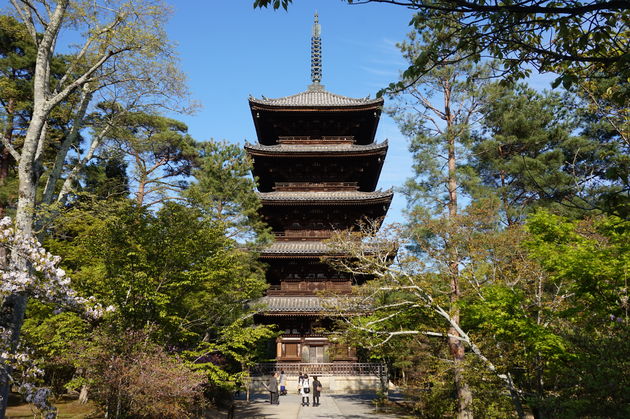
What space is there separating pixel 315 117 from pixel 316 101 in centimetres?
186

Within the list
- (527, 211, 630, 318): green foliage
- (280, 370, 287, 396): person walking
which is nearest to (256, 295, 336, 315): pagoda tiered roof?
(280, 370, 287, 396): person walking

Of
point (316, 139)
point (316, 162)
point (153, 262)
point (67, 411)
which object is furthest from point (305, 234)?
point (153, 262)

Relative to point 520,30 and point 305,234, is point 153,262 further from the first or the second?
point 305,234

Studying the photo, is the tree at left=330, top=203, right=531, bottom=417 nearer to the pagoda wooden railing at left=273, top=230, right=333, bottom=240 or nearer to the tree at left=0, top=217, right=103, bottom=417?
the tree at left=0, top=217, right=103, bottom=417

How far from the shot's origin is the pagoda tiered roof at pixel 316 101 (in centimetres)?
2769

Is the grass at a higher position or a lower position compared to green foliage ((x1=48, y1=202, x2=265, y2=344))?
lower

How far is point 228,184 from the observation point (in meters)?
20.7

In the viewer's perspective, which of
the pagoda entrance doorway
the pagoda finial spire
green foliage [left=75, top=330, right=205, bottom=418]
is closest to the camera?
green foliage [left=75, top=330, right=205, bottom=418]

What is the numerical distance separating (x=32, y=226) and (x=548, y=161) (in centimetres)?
2805

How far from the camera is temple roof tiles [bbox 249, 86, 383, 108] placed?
2778cm

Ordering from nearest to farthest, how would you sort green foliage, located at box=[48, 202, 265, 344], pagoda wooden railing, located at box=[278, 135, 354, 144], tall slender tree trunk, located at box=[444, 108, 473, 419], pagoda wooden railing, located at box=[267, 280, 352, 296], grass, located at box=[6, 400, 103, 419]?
1. green foliage, located at box=[48, 202, 265, 344]
2. tall slender tree trunk, located at box=[444, 108, 473, 419]
3. grass, located at box=[6, 400, 103, 419]
4. pagoda wooden railing, located at box=[267, 280, 352, 296]
5. pagoda wooden railing, located at box=[278, 135, 354, 144]

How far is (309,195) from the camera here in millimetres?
26203

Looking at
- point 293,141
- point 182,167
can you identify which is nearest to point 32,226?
point 293,141

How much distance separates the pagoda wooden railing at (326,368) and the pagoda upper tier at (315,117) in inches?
→ 573
